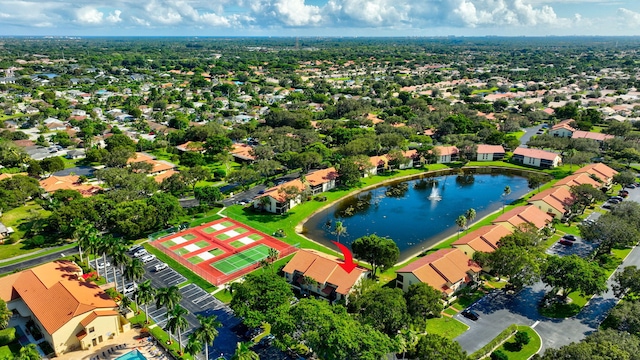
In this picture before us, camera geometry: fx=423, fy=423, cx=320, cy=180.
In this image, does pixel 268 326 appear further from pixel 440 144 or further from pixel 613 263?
pixel 440 144

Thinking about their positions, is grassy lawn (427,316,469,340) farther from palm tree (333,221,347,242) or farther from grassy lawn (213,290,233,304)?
grassy lawn (213,290,233,304)

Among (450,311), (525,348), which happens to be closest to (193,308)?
(450,311)

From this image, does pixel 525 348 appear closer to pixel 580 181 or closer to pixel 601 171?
pixel 580 181

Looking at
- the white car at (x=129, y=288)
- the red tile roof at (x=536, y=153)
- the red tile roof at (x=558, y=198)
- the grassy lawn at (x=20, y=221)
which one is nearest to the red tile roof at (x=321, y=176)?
the red tile roof at (x=558, y=198)

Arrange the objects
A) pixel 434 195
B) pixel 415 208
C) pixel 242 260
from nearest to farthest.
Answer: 1. pixel 242 260
2. pixel 415 208
3. pixel 434 195

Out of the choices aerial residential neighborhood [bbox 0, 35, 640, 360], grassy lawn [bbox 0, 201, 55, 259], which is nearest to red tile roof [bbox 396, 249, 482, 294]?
aerial residential neighborhood [bbox 0, 35, 640, 360]

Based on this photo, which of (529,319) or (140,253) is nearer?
(529,319)
